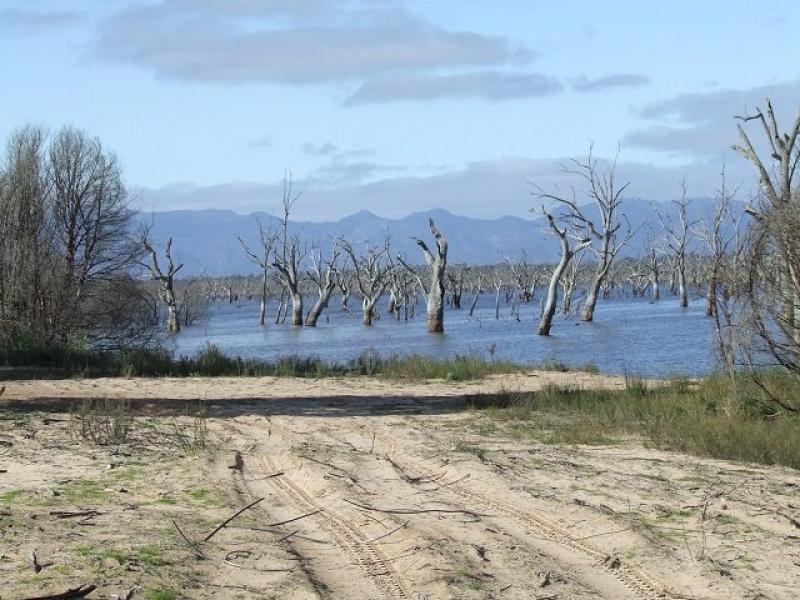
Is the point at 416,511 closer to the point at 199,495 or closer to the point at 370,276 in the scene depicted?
the point at 199,495

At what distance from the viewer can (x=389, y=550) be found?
23.1ft

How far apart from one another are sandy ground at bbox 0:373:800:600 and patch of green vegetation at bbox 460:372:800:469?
437mm

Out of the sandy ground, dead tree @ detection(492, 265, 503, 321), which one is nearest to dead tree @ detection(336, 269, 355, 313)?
dead tree @ detection(492, 265, 503, 321)

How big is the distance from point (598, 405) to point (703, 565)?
28.3ft

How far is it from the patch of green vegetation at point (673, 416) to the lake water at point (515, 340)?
377 inches

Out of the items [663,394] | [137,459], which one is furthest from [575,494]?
[663,394]

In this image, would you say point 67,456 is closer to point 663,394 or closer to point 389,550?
point 389,550

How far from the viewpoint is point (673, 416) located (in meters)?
13.6

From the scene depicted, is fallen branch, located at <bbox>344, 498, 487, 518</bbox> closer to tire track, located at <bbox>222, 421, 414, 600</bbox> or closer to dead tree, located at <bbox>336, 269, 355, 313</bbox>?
tire track, located at <bbox>222, 421, 414, 600</bbox>

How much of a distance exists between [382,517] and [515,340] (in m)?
38.3

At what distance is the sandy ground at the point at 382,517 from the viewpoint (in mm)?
6305

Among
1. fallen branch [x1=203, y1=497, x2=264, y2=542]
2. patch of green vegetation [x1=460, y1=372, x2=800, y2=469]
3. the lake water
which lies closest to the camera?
fallen branch [x1=203, y1=497, x2=264, y2=542]

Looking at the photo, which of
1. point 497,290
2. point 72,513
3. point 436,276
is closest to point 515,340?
point 436,276

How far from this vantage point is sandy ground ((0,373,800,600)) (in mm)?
6305
